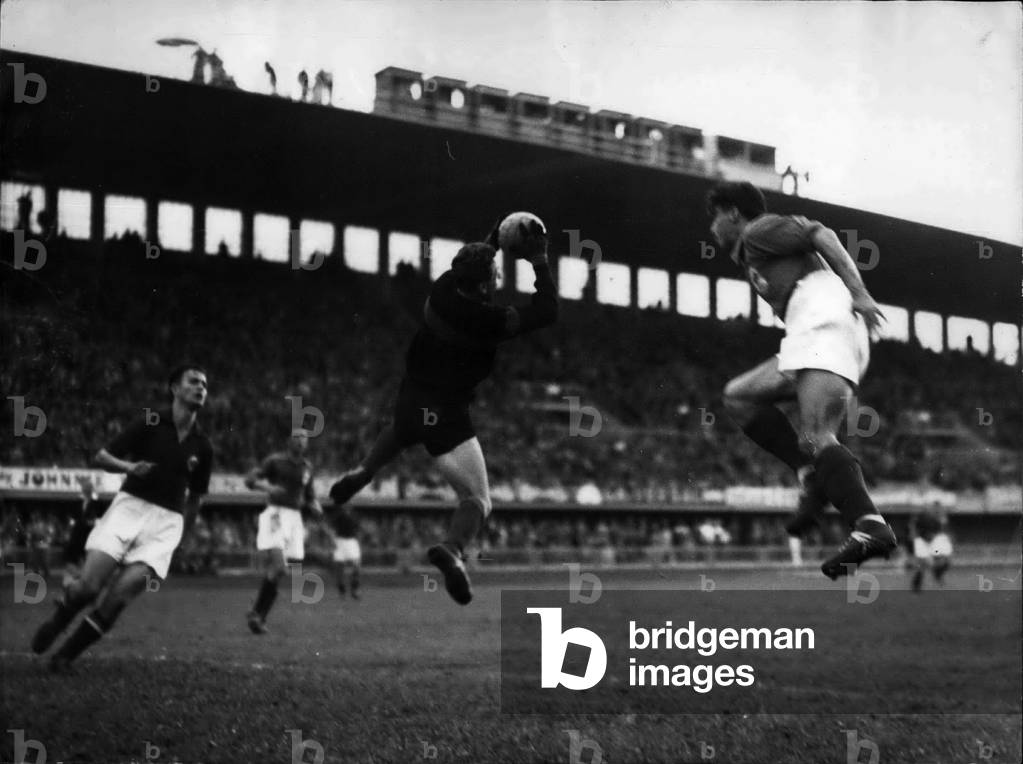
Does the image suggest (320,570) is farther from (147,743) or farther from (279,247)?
(147,743)

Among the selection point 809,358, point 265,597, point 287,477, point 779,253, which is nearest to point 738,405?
point 809,358

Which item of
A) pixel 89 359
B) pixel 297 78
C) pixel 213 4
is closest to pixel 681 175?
pixel 297 78

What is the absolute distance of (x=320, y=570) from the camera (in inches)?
915

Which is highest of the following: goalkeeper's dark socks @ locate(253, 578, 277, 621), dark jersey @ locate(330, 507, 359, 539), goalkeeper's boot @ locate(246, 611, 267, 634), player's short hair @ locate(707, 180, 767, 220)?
player's short hair @ locate(707, 180, 767, 220)

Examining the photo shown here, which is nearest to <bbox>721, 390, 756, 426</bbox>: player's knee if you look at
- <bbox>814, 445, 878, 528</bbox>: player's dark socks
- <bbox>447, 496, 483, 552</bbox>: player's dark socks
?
<bbox>814, 445, 878, 528</bbox>: player's dark socks

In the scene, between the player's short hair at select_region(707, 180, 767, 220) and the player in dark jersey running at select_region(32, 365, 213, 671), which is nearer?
the player's short hair at select_region(707, 180, 767, 220)

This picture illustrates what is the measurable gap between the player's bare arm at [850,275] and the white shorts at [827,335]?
0.12 meters

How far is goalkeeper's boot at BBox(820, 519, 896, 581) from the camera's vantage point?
483 cm

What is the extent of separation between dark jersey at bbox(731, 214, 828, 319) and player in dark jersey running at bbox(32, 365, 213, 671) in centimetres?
454

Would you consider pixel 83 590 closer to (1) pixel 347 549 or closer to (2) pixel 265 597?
(2) pixel 265 597

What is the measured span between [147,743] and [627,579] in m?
16.1

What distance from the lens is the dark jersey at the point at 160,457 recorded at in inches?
Answer: 352

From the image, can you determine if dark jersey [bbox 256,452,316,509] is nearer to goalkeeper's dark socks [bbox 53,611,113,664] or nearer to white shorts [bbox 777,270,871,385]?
goalkeeper's dark socks [bbox 53,611,113,664]

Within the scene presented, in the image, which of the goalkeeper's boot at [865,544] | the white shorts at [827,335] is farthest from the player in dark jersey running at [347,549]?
the goalkeeper's boot at [865,544]
